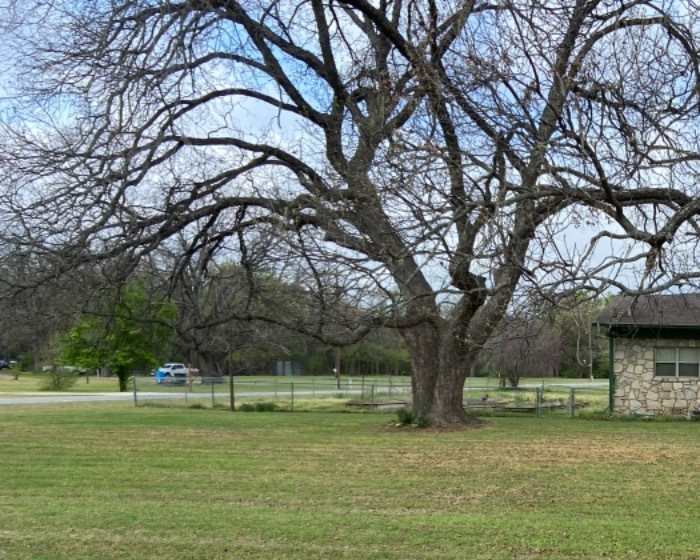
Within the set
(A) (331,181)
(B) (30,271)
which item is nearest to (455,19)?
(A) (331,181)

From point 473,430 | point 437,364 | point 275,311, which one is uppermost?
point 275,311

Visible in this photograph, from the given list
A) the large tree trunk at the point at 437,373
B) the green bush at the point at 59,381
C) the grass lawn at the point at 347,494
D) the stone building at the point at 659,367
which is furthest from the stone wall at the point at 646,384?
the green bush at the point at 59,381

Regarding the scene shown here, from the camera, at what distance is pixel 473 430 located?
1853cm

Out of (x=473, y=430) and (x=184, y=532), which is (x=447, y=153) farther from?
(x=473, y=430)

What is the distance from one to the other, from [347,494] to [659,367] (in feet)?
56.1

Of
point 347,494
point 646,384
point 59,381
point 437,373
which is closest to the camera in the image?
point 347,494

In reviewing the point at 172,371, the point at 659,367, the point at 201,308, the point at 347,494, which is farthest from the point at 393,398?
the point at 172,371

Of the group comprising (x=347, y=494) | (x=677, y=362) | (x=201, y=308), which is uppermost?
(x=201, y=308)

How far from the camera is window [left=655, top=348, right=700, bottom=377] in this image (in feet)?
78.6

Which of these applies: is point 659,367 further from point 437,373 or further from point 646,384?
point 437,373

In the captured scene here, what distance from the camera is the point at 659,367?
24141 mm

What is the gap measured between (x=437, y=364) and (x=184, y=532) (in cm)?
1236

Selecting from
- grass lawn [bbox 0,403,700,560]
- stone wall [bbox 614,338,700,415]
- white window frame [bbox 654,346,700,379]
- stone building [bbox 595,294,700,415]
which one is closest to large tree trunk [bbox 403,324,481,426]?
grass lawn [bbox 0,403,700,560]

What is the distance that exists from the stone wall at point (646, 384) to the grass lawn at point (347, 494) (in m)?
5.63
